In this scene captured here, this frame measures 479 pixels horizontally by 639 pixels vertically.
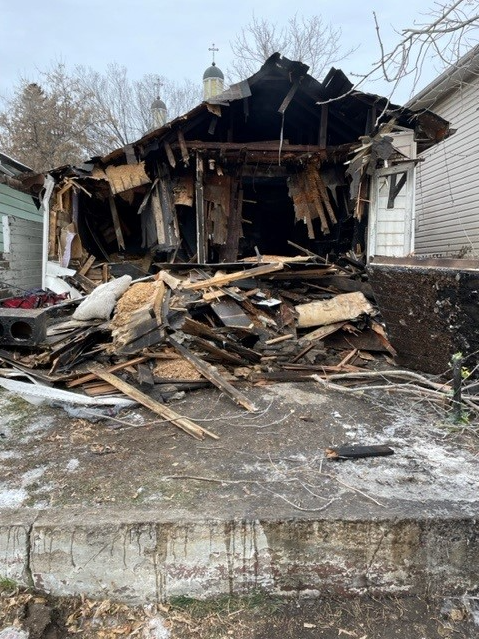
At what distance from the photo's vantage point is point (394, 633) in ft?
6.74

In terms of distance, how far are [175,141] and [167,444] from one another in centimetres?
656

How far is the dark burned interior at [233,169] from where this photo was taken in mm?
7492

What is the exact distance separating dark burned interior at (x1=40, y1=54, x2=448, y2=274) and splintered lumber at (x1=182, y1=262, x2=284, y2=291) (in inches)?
89.7

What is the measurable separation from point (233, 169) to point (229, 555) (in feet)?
26.3

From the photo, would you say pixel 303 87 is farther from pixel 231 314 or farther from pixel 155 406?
pixel 155 406

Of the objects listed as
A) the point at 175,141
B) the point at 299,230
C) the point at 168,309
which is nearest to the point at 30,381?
the point at 168,309

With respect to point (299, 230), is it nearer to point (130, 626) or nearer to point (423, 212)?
point (423, 212)

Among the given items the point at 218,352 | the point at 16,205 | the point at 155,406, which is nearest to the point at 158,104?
the point at 16,205

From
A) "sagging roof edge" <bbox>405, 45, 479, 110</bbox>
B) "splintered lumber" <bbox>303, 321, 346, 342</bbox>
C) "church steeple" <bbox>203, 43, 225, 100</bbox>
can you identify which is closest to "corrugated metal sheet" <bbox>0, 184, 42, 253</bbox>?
"splintered lumber" <bbox>303, 321, 346, 342</bbox>

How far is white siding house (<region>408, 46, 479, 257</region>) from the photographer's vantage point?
9.73 metres

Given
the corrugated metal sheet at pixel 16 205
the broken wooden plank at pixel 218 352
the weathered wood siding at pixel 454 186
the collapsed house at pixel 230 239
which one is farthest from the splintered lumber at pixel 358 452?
the corrugated metal sheet at pixel 16 205

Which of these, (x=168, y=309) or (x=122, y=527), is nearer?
(x=122, y=527)

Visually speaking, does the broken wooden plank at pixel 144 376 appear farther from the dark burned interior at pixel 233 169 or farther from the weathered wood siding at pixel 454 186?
the weathered wood siding at pixel 454 186

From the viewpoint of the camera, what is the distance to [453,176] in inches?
426
